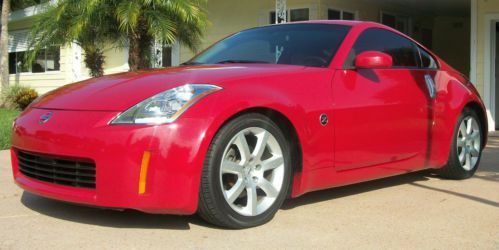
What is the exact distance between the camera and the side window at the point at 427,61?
5.50 m

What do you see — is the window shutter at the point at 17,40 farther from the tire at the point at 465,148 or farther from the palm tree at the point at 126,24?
the tire at the point at 465,148

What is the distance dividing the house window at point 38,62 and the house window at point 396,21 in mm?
9750

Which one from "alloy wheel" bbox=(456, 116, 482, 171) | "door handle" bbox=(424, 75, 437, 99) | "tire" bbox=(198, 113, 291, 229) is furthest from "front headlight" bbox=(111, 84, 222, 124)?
"alloy wheel" bbox=(456, 116, 482, 171)

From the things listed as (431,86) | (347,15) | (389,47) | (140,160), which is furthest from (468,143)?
(347,15)

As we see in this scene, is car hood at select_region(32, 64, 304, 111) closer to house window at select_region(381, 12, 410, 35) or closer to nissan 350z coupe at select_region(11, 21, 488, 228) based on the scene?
nissan 350z coupe at select_region(11, 21, 488, 228)

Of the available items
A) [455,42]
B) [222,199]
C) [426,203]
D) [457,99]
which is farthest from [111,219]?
[455,42]

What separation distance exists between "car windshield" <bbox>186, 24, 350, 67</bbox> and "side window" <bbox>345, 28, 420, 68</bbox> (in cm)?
16

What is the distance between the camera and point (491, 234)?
3.84 metres

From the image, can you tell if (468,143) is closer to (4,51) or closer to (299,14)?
(299,14)

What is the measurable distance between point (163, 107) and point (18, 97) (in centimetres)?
1639

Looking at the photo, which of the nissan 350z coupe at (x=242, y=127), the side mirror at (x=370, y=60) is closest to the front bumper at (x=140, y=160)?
the nissan 350z coupe at (x=242, y=127)

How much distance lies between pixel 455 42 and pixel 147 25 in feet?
32.1

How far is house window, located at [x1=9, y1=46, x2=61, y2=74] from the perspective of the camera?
1902 centimetres

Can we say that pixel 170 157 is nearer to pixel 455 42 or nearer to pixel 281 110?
pixel 281 110
